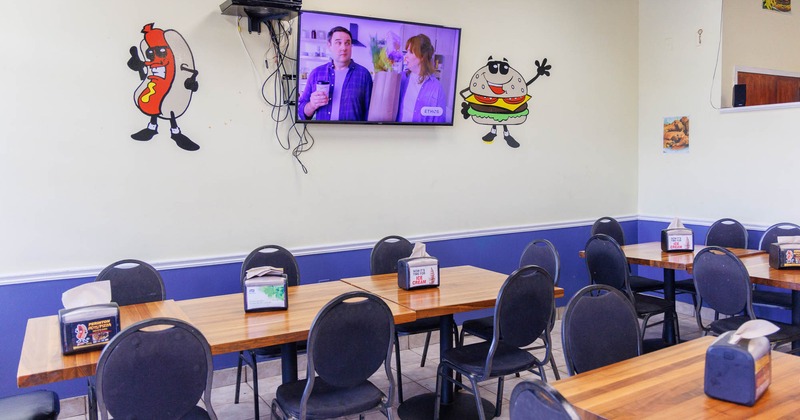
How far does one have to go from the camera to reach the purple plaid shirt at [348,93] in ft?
13.7

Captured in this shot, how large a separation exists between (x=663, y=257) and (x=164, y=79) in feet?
11.7

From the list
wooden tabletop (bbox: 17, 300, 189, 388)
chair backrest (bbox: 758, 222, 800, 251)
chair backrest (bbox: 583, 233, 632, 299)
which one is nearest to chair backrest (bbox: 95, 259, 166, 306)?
wooden tabletop (bbox: 17, 300, 189, 388)

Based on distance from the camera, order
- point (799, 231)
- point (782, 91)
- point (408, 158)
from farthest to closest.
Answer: point (782, 91)
point (408, 158)
point (799, 231)

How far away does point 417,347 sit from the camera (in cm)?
476

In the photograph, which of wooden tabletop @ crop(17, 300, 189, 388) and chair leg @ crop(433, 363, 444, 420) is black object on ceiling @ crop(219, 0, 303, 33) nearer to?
wooden tabletop @ crop(17, 300, 189, 388)

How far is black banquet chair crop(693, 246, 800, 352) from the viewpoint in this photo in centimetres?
342

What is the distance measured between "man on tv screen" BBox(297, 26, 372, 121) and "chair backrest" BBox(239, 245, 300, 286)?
97 centimetres

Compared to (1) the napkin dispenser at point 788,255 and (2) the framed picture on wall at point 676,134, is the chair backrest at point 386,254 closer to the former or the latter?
(1) the napkin dispenser at point 788,255

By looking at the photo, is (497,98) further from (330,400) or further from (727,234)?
(330,400)

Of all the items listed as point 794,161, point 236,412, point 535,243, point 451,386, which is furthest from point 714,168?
point 236,412

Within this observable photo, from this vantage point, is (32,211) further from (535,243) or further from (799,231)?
(799,231)

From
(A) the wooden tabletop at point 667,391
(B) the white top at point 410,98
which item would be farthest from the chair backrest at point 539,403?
(B) the white top at point 410,98

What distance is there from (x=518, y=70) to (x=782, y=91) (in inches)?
112

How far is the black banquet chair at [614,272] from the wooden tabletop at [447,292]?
3.24 ft
